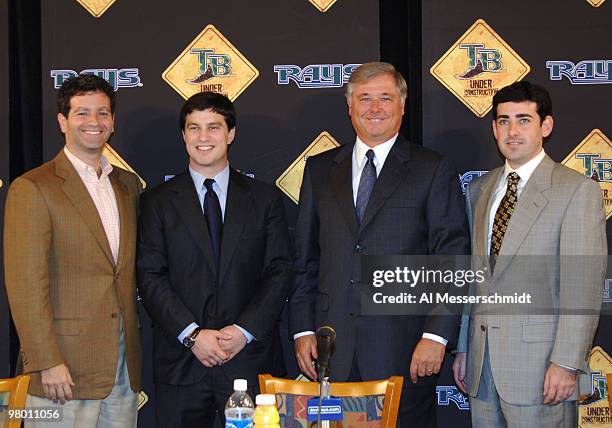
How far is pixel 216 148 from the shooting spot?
11.3 ft

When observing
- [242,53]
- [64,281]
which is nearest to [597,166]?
[242,53]

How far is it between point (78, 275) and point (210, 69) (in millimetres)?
1379

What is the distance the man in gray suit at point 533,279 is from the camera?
304 centimetres

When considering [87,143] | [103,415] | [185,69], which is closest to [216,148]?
[87,143]

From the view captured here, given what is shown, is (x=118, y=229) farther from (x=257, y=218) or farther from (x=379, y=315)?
(x=379, y=315)

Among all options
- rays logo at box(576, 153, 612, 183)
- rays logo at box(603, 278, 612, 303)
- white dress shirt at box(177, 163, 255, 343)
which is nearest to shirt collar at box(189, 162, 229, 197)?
white dress shirt at box(177, 163, 255, 343)

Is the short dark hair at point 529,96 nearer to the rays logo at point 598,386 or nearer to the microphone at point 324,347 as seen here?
the rays logo at point 598,386

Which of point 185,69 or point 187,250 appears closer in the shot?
point 187,250

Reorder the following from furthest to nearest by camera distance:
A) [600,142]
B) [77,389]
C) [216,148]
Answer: [600,142] → [216,148] → [77,389]

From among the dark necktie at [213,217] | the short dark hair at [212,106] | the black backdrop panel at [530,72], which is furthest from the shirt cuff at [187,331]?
the black backdrop panel at [530,72]

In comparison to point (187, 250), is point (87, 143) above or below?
above

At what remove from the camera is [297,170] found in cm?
417

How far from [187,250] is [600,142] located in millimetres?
2102

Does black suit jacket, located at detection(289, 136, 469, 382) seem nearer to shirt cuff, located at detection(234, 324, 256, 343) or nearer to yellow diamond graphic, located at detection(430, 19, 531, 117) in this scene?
shirt cuff, located at detection(234, 324, 256, 343)
